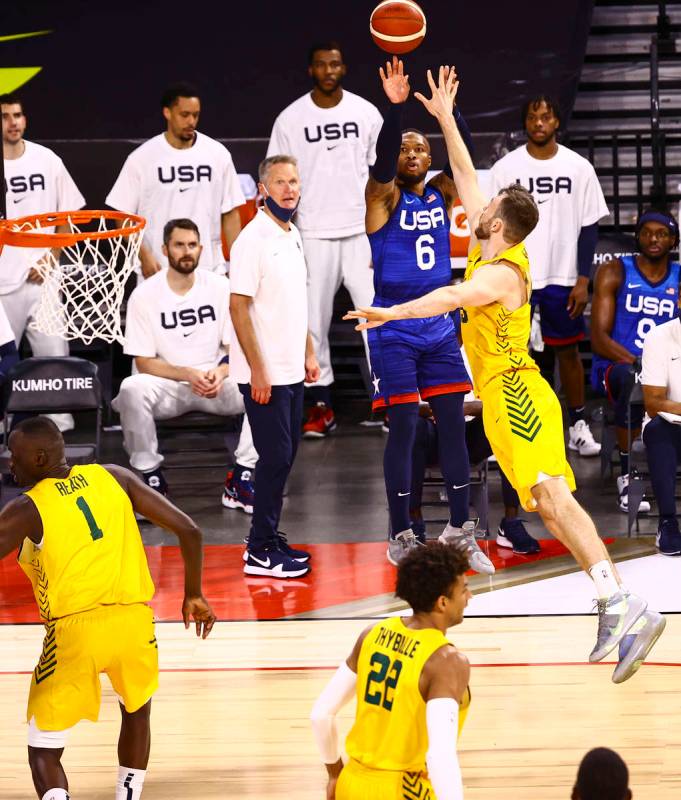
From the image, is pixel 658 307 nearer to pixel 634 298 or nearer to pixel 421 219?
pixel 634 298

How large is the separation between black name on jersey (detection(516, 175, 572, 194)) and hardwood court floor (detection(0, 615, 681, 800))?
366 cm

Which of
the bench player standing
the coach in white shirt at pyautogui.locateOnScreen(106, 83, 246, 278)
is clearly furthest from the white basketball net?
the coach in white shirt at pyautogui.locateOnScreen(106, 83, 246, 278)

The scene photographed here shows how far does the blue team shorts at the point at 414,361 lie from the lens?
21.6 feet

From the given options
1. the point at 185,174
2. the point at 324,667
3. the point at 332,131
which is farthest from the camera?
the point at 332,131

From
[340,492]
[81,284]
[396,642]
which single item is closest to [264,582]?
[340,492]

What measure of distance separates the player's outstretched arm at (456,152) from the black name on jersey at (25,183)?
12.1 feet

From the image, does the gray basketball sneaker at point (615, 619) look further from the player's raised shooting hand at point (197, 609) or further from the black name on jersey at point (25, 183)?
the black name on jersey at point (25, 183)

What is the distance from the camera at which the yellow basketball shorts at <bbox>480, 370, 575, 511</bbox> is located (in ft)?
18.4

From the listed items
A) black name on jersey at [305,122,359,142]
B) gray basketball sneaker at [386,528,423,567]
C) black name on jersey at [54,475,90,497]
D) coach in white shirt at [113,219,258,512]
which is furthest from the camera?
black name on jersey at [305,122,359,142]

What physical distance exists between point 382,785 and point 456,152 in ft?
11.7

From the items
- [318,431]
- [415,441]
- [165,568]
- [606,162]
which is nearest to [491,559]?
[415,441]

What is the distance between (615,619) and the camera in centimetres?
524

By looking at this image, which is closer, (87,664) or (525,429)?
(87,664)

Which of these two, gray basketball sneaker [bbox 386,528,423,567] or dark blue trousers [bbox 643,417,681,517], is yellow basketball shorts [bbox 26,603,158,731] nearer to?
gray basketball sneaker [bbox 386,528,423,567]
